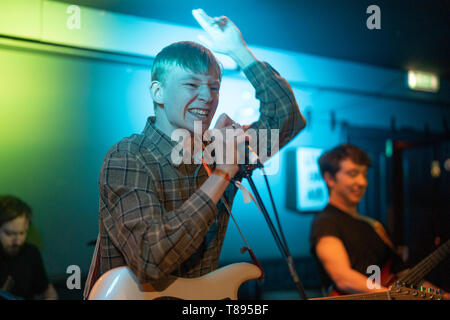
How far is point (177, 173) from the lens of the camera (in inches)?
40.1

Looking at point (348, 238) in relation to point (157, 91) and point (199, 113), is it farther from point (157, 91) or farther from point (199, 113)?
point (157, 91)

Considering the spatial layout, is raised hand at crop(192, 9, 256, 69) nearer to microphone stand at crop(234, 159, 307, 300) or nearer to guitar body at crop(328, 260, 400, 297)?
microphone stand at crop(234, 159, 307, 300)

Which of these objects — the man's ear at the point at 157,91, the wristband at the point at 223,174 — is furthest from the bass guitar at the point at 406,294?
the man's ear at the point at 157,91

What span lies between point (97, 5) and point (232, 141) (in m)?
1.39

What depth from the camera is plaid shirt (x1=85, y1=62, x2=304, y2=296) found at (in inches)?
30.6

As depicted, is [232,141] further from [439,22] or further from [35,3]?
[439,22]

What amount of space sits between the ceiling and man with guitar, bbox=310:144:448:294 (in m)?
0.84

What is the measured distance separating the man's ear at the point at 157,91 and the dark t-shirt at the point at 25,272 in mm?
1413

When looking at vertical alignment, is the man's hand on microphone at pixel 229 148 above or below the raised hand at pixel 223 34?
below

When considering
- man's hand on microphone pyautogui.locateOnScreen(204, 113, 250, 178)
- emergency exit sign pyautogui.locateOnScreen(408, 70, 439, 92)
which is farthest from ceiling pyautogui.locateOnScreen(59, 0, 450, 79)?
man's hand on microphone pyautogui.locateOnScreen(204, 113, 250, 178)

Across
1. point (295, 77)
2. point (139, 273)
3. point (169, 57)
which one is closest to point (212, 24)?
point (169, 57)

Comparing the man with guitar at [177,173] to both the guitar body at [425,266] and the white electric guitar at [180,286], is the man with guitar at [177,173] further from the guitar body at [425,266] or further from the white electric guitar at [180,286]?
the guitar body at [425,266]

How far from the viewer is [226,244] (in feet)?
6.48

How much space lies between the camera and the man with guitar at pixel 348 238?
5.40ft
